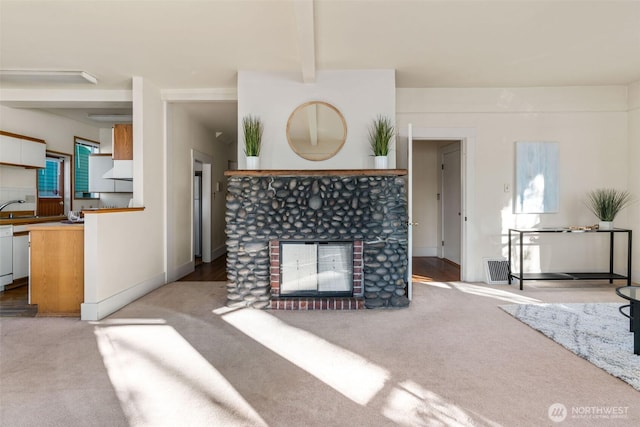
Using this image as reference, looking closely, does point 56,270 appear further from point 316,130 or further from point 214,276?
point 316,130

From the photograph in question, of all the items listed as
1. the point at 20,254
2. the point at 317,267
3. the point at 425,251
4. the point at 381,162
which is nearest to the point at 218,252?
the point at 20,254

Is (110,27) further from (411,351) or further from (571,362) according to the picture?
(571,362)

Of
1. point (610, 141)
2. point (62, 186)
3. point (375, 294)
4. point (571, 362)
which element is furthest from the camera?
point (62, 186)

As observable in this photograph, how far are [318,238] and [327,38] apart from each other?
6.40ft

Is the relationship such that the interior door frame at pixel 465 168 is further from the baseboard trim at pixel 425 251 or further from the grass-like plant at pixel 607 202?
the baseboard trim at pixel 425 251

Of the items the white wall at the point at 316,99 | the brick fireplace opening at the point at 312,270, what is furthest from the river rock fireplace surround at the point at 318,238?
the white wall at the point at 316,99

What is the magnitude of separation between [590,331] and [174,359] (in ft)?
11.1

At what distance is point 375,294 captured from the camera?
3.58 metres

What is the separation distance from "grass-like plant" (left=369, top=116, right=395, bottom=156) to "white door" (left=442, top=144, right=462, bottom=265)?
2.57 metres

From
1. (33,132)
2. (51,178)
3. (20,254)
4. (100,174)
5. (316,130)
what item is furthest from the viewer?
(51,178)

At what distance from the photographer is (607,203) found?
4336 mm

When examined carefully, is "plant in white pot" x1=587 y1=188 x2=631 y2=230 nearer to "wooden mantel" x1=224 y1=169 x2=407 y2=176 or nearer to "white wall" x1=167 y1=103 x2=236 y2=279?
"wooden mantel" x1=224 y1=169 x2=407 y2=176

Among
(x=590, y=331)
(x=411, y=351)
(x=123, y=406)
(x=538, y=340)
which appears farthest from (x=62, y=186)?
(x=590, y=331)

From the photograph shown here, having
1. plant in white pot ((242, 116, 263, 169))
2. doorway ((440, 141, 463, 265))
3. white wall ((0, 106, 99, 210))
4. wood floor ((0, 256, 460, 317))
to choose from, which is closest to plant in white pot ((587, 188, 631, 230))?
doorway ((440, 141, 463, 265))
